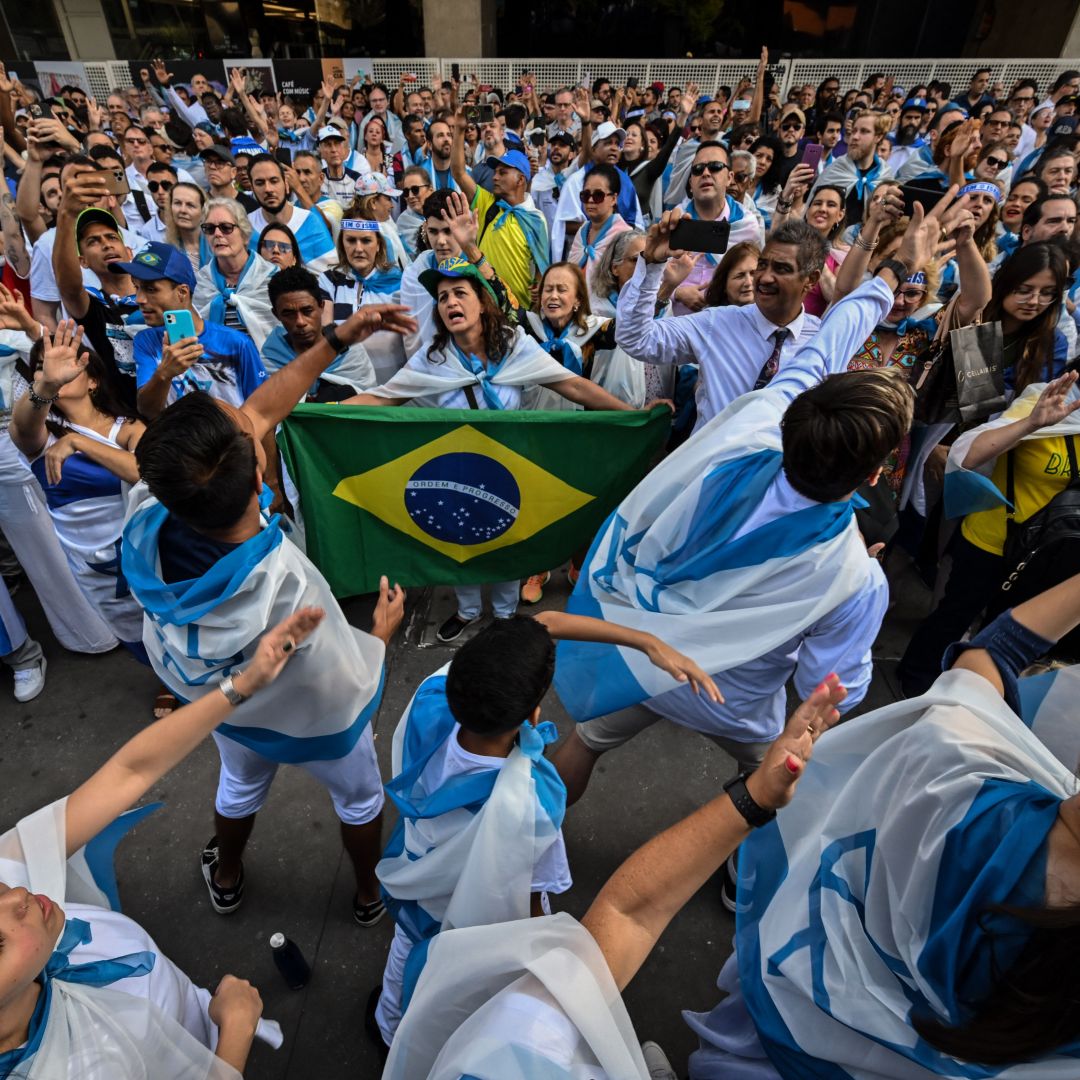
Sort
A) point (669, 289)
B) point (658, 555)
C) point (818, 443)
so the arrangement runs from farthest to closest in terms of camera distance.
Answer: point (669, 289) → point (658, 555) → point (818, 443)

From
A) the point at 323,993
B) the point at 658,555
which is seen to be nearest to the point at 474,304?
the point at 658,555

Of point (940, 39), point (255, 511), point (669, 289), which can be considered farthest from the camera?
point (940, 39)

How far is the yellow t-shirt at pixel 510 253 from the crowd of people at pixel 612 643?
1.12 meters

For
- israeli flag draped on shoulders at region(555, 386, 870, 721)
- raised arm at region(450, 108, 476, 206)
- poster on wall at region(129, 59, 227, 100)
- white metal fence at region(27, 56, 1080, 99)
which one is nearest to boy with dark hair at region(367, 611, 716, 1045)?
israeli flag draped on shoulders at region(555, 386, 870, 721)

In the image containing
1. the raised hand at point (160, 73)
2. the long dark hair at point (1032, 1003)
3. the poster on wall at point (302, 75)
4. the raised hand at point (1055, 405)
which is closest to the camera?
the long dark hair at point (1032, 1003)

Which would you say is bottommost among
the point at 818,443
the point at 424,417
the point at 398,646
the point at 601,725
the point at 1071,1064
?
Result: the point at 398,646

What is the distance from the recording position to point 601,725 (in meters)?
2.40

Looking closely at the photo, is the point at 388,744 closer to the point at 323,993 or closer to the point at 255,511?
the point at 323,993

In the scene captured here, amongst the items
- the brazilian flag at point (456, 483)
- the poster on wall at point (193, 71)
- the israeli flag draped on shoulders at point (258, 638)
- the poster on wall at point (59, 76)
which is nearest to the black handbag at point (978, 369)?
the brazilian flag at point (456, 483)

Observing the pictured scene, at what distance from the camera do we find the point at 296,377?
2416 millimetres

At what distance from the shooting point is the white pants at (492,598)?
3.68 m

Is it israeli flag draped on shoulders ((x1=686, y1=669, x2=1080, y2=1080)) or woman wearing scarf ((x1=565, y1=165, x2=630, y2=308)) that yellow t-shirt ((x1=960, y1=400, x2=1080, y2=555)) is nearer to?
israeli flag draped on shoulders ((x1=686, y1=669, x2=1080, y2=1080))

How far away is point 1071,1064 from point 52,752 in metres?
3.66

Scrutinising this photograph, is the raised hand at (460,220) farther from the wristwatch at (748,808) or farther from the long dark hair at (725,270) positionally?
the wristwatch at (748,808)
